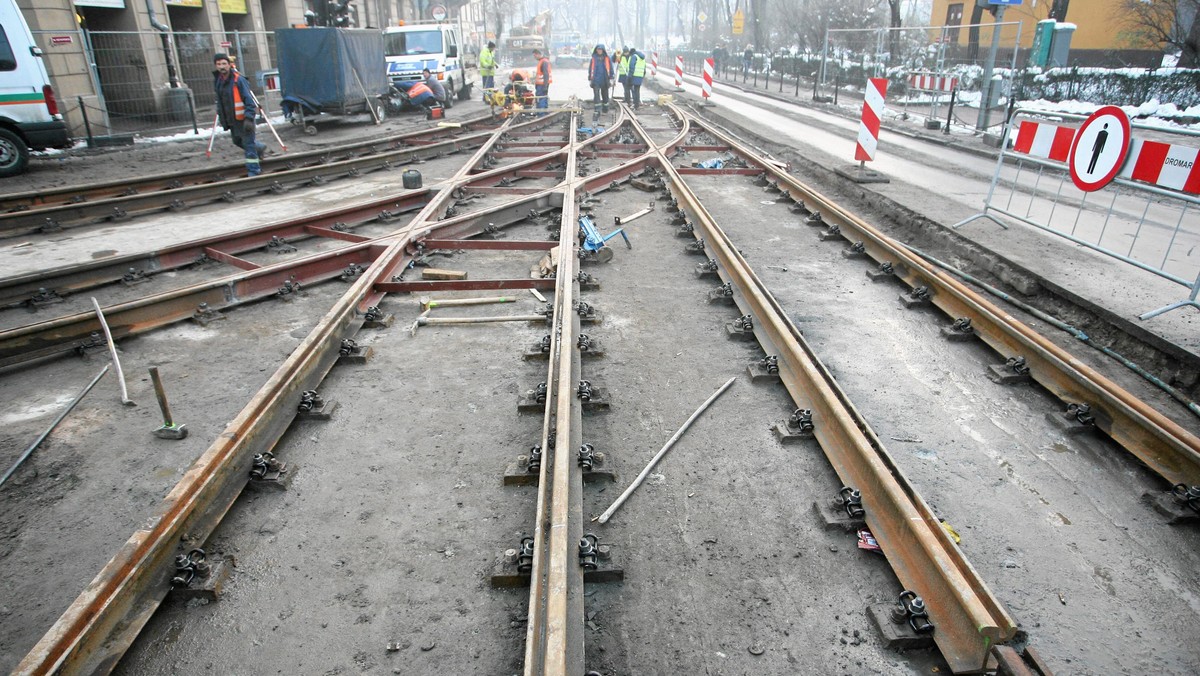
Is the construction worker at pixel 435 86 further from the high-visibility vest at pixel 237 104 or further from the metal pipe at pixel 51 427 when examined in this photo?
the metal pipe at pixel 51 427

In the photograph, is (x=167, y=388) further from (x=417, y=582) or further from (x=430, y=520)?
(x=417, y=582)

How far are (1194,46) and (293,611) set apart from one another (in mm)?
26027

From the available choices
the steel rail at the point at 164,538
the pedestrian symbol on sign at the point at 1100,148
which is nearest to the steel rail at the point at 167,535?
the steel rail at the point at 164,538

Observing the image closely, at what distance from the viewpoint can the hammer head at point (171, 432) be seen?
391cm

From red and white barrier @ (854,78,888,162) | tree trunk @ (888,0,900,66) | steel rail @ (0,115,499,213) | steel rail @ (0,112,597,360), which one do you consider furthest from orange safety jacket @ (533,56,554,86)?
tree trunk @ (888,0,900,66)

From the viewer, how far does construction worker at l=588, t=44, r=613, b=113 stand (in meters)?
19.8

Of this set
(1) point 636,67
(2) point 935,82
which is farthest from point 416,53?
(2) point 935,82

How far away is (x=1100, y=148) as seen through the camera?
20.4 ft

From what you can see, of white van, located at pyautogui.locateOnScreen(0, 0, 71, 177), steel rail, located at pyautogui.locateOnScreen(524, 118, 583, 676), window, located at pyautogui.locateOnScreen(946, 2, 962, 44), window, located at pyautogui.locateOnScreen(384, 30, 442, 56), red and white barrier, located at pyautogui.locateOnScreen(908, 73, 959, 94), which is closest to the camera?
steel rail, located at pyautogui.locateOnScreen(524, 118, 583, 676)

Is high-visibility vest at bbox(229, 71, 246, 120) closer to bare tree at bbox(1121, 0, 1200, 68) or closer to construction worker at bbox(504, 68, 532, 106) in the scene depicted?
construction worker at bbox(504, 68, 532, 106)

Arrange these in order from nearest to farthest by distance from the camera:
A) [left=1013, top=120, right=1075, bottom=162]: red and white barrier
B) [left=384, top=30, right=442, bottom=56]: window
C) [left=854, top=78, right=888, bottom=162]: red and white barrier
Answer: [left=1013, top=120, right=1075, bottom=162]: red and white barrier < [left=854, top=78, right=888, bottom=162]: red and white barrier < [left=384, top=30, right=442, bottom=56]: window

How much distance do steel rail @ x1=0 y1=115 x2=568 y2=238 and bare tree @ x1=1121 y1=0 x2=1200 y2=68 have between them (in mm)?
21611

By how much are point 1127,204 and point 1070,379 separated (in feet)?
24.5

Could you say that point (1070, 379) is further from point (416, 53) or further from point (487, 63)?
point (487, 63)
